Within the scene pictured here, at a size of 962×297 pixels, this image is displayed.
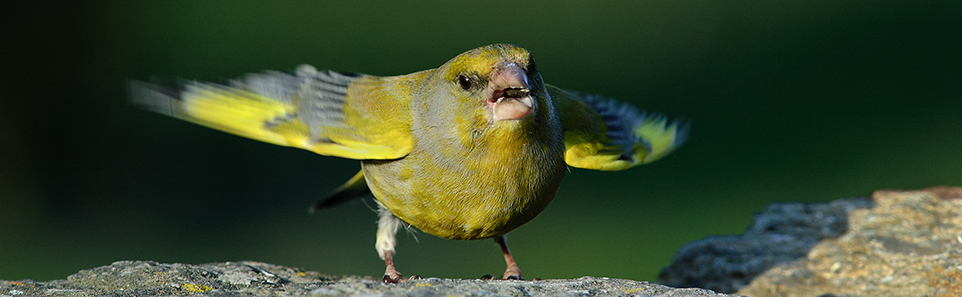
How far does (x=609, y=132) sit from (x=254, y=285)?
1.85 meters

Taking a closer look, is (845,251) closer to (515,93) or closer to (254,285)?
(515,93)

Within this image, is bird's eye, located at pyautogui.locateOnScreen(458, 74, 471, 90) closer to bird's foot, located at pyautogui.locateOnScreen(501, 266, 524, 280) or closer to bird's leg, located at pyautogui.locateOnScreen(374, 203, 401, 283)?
bird's leg, located at pyautogui.locateOnScreen(374, 203, 401, 283)

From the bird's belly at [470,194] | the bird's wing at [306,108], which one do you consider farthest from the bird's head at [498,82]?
the bird's wing at [306,108]

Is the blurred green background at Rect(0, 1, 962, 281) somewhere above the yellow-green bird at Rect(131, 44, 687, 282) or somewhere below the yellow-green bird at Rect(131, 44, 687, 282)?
above

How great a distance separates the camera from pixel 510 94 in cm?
328

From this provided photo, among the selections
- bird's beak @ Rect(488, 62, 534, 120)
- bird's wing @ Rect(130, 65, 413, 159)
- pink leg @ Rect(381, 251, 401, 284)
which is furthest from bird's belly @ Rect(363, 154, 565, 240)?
pink leg @ Rect(381, 251, 401, 284)

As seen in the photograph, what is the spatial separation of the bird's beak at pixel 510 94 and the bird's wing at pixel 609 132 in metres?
0.56

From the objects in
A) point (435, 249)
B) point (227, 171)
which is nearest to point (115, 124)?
point (227, 171)

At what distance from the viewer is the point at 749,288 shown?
4172 mm

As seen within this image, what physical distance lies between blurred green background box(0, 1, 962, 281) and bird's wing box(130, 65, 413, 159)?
1.03 meters

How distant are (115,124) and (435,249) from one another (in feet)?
12.5

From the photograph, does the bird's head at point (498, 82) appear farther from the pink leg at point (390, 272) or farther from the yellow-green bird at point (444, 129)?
the pink leg at point (390, 272)

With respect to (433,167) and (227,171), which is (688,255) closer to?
(433,167)

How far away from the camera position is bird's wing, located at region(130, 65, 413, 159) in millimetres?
3738
